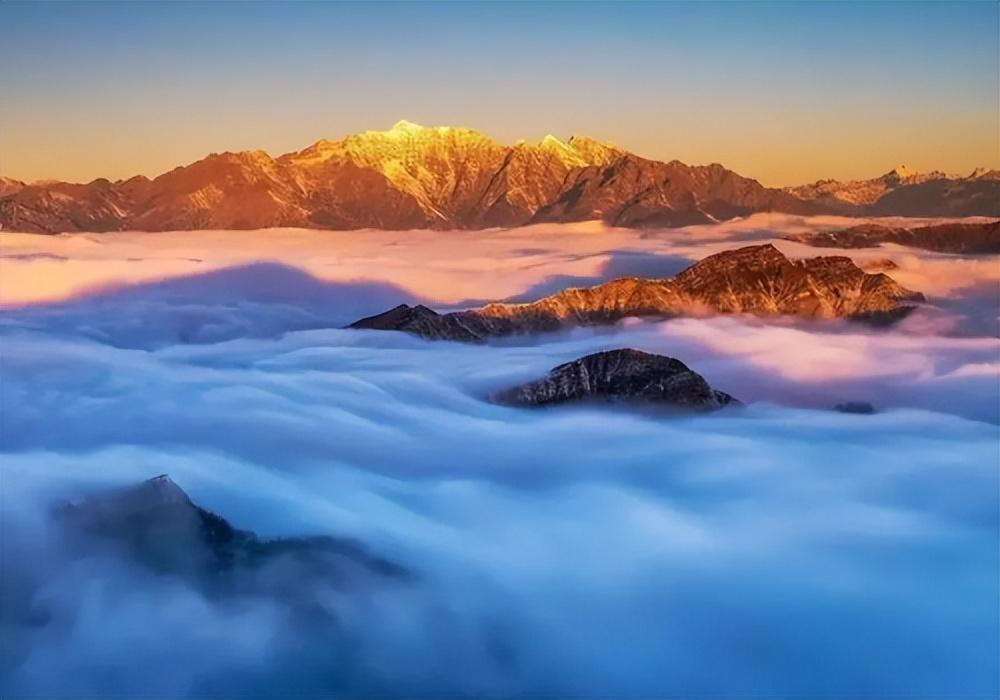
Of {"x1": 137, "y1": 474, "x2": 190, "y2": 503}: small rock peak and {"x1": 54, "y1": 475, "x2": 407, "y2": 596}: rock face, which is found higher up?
{"x1": 137, "y1": 474, "x2": 190, "y2": 503}: small rock peak

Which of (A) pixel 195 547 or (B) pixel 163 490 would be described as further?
(B) pixel 163 490

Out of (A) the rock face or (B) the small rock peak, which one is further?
(B) the small rock peak

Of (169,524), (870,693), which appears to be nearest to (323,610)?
(169,524)

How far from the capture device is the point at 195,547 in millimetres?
145500

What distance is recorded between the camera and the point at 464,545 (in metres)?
160

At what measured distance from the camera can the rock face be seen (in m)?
142

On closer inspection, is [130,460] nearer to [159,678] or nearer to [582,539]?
[159,678]

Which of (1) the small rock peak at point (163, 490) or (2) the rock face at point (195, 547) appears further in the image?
(1) the small rock peak at point (163, 490)

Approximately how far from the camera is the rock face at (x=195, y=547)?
467 ft

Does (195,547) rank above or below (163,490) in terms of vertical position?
below

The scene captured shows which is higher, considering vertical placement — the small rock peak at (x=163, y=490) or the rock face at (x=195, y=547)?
the small rock peak at (x=163, y=490)

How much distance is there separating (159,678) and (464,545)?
5529 cm

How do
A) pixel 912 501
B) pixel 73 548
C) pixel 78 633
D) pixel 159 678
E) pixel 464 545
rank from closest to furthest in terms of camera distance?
pixel 159 678 < pixel 78 633 < pixel 73 548 < pixel 464 545 < pixel 912 501

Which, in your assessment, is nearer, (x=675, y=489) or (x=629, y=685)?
(x=629, y=685)
